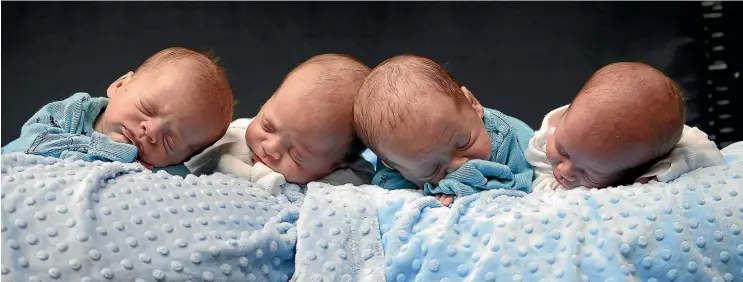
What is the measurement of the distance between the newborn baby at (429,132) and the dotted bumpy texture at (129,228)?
16cm

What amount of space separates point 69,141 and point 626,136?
Answer: 0.72 m

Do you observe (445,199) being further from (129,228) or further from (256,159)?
(129,228)

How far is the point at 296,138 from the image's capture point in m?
1.06

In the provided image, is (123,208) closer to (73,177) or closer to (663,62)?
(73,177)

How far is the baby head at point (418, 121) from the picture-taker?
39.8 inches

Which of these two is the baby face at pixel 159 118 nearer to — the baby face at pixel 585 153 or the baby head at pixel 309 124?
the baby head at pixel 309 124

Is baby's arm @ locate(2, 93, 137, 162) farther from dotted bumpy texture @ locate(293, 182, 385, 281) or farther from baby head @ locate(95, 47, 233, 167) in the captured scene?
dotted bumpy texture @ locate(293, 182, 385, 281)

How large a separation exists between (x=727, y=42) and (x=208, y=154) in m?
1.07

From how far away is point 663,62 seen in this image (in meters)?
1.63

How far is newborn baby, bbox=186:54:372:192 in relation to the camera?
1059mm

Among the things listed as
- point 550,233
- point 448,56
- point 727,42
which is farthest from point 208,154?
point 727,42

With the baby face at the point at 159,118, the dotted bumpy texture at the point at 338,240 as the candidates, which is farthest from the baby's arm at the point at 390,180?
the baby face at the point at 159,118

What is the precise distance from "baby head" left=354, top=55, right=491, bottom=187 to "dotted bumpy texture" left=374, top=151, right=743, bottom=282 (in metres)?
0.10

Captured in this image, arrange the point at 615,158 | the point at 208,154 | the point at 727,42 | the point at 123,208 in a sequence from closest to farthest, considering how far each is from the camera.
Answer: the point at 123,208 < the point at 615,158 < the point at 208,154 < the point at 727,42
